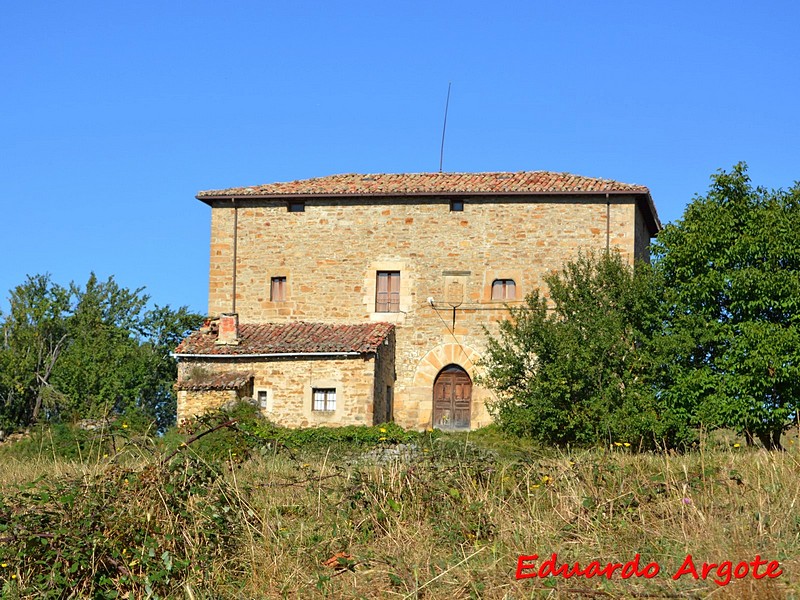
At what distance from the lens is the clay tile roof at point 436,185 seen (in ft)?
84.3

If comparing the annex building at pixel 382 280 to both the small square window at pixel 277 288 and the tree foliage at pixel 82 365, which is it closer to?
the small square window at pixel 277 288

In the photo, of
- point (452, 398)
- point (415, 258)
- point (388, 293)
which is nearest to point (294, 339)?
point (388, 293)

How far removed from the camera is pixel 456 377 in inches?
1022

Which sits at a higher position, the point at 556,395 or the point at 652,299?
the point at 652,299

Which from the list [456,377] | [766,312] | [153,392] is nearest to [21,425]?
[153,392]

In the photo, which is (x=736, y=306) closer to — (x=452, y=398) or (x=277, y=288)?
(x=452, y=398)

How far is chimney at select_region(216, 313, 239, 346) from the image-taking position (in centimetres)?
2566

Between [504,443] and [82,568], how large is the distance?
15150 mm

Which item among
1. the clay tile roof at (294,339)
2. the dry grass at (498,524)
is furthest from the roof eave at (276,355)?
the dry grass at (498,524)

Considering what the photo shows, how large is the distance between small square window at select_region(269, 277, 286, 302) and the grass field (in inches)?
692

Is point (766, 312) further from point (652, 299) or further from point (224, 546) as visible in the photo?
point (224, 546)

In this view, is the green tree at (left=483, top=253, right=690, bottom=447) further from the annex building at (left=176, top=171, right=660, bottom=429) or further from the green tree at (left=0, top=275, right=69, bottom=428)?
the green tree at (left=0, top=275, right=69, bottom=428)

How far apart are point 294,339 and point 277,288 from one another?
7.14ft

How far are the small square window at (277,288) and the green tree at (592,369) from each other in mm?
6409
